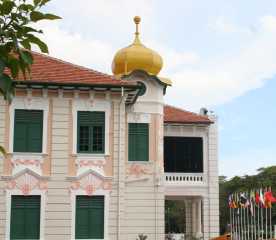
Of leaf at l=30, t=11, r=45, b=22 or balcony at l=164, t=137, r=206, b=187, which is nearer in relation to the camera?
leaf at l=30, t=11, r=45, b=22

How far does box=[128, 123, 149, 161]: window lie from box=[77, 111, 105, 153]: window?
1.31 m

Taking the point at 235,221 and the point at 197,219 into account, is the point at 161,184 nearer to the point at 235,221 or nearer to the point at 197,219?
the point at 197,219

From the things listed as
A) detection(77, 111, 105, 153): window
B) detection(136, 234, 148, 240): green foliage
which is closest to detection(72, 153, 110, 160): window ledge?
detection(77, 111, 105, 153): window

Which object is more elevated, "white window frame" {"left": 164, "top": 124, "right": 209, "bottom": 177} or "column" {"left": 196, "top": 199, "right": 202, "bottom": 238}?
"white window frame" {"left": 164, "top": 124, "right": 209, "bottom": 177}

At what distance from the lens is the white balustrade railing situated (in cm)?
2580

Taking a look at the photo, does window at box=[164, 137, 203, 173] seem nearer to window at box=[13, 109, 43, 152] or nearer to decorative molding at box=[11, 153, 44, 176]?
window at box=[13, 109, 43, 152]

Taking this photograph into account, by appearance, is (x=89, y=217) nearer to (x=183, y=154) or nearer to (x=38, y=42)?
(x=183, y=154)

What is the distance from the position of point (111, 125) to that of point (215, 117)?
837cm

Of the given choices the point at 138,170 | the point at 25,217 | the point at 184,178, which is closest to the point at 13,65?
the point at 25,217

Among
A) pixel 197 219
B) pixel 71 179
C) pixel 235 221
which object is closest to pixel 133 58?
pixel 71 179

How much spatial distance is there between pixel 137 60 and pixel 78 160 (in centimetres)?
656

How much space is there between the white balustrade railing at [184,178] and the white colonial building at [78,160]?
5062 millimetres

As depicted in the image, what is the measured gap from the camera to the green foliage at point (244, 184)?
5968 cm

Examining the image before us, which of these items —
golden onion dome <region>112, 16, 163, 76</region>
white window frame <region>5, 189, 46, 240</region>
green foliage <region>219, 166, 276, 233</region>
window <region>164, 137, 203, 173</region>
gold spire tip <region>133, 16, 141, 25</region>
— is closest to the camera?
white window frame <region>5, 189, 46, 240</region>
